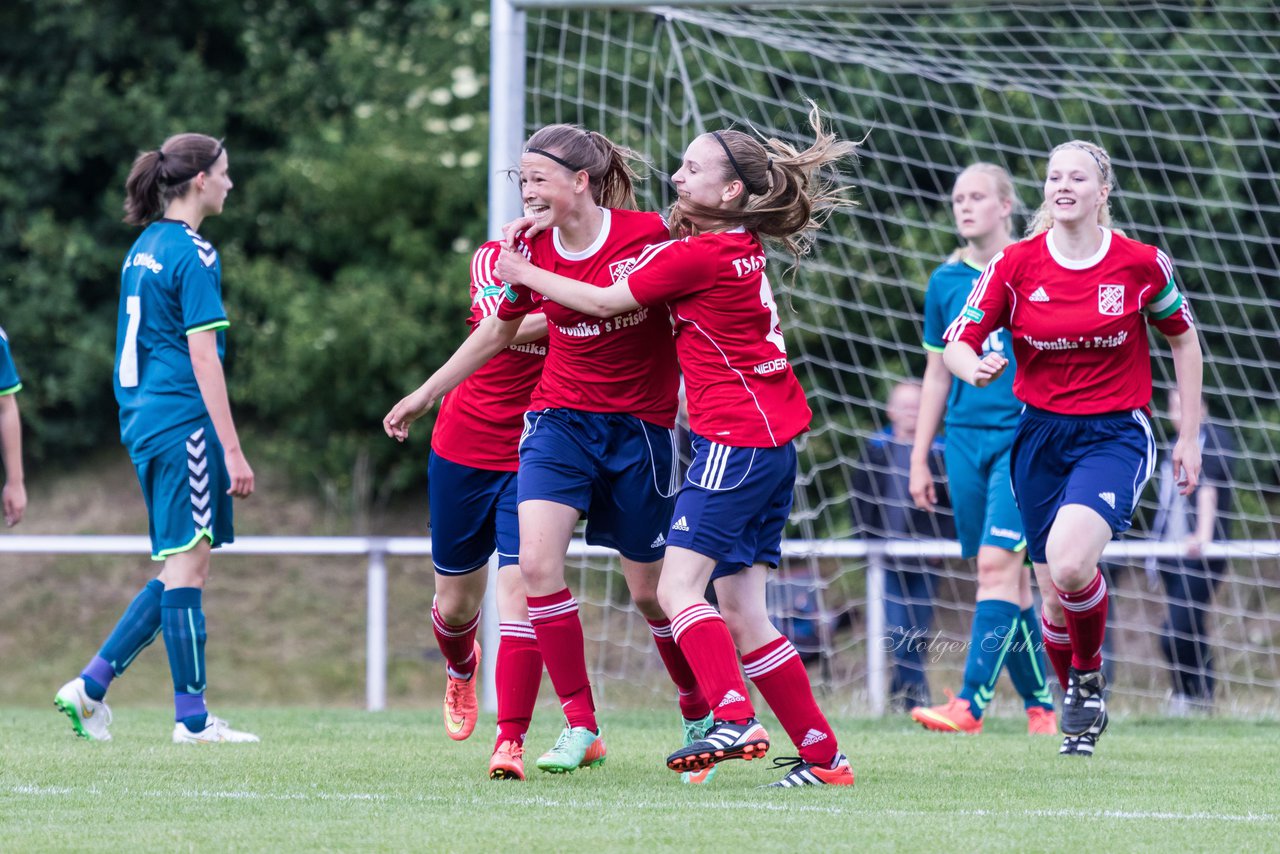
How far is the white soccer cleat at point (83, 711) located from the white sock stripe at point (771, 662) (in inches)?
104

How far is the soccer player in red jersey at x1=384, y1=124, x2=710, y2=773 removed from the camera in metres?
4.57

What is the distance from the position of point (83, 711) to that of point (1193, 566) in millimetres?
6243

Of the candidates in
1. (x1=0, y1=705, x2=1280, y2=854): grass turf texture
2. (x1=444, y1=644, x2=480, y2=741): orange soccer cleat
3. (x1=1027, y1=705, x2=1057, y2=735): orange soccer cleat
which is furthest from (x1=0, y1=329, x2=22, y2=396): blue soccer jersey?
(x1=1027, y1=705, x2=1057, y2=735): orange soccer cleat

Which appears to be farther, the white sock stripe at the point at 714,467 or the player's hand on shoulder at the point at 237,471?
the player's hand on shoulder at the point at 237,471

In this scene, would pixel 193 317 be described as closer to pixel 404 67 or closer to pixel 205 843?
pixel 205 843

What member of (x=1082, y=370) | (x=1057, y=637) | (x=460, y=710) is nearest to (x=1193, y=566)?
(x=1057, y=637)

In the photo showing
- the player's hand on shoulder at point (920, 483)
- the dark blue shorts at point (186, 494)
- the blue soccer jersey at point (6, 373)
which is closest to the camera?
the dark blue shorts at point (186, 494)

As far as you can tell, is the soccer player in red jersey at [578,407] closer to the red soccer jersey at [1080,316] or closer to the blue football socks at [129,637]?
the red soccer jersey at [1080,316]

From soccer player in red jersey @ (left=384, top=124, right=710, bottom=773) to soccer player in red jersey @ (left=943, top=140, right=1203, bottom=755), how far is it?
1.10 metres

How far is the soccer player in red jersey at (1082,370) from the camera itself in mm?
5230

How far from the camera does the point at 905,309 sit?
12.1m

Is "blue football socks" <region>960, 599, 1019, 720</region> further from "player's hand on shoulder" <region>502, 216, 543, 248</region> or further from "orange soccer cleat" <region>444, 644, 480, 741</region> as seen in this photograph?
"player's hand on shoulder" <region>502, 216, 543, 248</region>

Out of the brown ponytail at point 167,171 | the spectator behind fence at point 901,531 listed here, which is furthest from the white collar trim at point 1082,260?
the brown ponytail at point 167,171

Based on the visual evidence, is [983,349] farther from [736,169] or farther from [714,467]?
[714,467]
